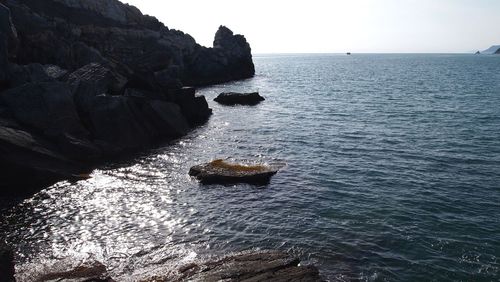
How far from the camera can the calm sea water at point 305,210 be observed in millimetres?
22141

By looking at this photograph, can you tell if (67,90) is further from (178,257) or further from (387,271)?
(387,271)

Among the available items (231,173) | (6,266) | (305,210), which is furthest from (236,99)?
(6,266)

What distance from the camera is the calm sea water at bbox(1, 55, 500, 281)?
22141mm

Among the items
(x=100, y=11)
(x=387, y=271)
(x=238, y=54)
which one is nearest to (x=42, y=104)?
(x=387, y=271)

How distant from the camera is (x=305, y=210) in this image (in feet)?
94.1

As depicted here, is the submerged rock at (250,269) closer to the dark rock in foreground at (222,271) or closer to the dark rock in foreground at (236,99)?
the dark rock in foreground at (222,271)

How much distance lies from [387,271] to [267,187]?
46.8 ft

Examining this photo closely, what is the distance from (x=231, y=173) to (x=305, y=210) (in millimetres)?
8706

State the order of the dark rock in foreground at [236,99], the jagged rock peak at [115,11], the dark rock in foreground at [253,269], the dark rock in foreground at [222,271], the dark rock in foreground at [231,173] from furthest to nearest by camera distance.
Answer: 1. the jagged rock peak at [115,11]
2. the dark rock in foreground at [236,99]
3. the dark rock in foreground at [231,173]
4. the dark rock in foreground at [222,271]
5. the dark rock in foreground at [253,269]

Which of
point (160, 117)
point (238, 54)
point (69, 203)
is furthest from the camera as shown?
point (238, 54)

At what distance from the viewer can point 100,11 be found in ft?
370

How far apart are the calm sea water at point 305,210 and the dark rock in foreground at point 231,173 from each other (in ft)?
2.81

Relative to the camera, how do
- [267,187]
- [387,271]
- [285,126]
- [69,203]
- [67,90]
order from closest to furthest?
[387,271]
[69,203]
[267,187]
[67,90]
[285,126]

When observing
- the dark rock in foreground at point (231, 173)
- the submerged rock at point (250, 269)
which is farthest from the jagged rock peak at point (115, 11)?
the submerged rock at point (250, 269)
